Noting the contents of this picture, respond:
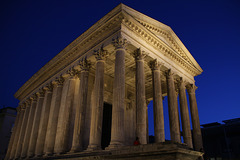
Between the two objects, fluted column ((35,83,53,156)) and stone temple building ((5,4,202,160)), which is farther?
fluted column ((35,83,53,156))

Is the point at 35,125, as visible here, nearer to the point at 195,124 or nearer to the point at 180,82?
the point at 180,82

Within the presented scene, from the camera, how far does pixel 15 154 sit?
106ft

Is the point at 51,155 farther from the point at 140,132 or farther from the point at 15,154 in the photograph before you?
the point at 15,154

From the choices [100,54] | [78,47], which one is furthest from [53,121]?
[100,54]

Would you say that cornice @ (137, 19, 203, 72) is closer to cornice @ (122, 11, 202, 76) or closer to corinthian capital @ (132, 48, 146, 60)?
cornice @ (122, 11, 202, 76)

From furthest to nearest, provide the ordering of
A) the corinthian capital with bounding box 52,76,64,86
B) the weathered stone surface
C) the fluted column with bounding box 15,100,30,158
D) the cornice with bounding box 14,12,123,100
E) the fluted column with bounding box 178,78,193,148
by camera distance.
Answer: the fluted column with bounding box 15,100,30,158 < the corinthian capital with bounding box 52,76,64,86 < the fluted column with bounding box 178,78,193,148 < the cornice with bounding box 14,12,123,100 < the weathered stone surface

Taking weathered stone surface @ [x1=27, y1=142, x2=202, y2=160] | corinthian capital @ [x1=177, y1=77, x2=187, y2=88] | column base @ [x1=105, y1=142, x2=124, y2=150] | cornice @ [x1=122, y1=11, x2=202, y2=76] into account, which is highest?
cornice @ [x1=122, y1=11, x2=202, y2=76]

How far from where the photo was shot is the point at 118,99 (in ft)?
53.5

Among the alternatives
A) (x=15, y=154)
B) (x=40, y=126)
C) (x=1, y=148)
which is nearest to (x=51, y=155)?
(x=40, y=126)

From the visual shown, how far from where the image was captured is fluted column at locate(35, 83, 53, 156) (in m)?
25.0

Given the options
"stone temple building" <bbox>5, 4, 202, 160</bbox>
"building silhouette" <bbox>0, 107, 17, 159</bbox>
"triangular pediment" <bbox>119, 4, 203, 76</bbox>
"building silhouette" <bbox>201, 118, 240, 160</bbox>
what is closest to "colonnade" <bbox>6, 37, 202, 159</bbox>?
"stone temple building" <bbox>5, 4, 202, 160</bbox>

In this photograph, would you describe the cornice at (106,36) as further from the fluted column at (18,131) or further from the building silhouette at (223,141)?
the building silhouette at (223,141)

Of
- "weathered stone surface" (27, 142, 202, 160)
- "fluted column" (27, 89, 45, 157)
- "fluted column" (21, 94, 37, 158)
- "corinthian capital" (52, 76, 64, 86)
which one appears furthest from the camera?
"fluted column" (21, 94, 37, 158)

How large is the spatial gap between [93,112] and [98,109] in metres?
0.80
